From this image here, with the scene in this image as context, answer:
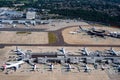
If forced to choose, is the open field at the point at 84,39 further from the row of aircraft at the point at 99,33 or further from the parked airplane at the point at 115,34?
the parked airplane at the point at 115,34

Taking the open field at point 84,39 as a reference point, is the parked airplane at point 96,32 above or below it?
above

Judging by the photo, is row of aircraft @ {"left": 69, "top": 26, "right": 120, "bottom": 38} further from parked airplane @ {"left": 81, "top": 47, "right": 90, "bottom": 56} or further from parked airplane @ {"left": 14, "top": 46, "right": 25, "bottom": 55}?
parked airplane @ {"left": 14, "top": 46, "right": 25, "bottom": 55}

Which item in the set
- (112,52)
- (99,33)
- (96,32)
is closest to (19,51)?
(112,52)

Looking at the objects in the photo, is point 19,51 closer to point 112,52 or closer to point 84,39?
point 84,39

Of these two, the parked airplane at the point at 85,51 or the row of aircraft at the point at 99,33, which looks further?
the row of aircraft at the point at 99,33

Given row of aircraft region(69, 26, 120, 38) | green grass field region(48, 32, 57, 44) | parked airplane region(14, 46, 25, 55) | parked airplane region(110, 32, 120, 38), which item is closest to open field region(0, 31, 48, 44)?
green grass field region(48, 32, 57, 44)

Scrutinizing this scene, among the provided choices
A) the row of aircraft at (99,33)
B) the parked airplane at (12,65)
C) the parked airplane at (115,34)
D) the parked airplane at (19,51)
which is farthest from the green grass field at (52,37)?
the parked airplane at (12,65)

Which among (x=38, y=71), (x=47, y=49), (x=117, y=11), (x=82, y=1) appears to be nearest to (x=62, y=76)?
(x=38, y=71)

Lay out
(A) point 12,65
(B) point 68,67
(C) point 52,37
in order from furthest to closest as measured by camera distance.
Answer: (C) point 52,37, (B) point 68,67, (A) point 12,65
